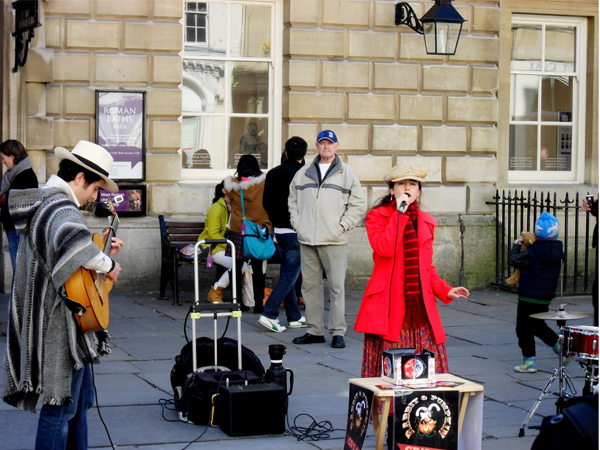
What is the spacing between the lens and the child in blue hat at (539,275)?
7480mm

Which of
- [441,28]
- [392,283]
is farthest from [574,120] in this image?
[392,283]

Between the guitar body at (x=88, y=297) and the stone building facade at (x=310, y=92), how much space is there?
6.94m

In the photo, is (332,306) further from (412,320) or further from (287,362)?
(412,320)

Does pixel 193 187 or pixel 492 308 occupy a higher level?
pixel 193 187

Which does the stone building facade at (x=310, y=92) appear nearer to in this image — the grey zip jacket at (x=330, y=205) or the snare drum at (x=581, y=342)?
the grey zip jacket at (x=330, y=205)

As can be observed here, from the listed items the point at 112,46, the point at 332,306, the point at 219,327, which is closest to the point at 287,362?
the point at 332,306

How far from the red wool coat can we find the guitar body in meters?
1.86

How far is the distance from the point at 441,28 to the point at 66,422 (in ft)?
27.5

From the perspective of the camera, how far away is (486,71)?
499 inches

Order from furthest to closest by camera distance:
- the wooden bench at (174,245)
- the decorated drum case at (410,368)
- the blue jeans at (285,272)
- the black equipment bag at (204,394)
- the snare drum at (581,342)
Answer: the wooden bench at (174,245) < the blue jeans at (285,272) < the black equipment bag at (204,394) < the snare drum at (581,342) < the decorated drum case at (410,368)

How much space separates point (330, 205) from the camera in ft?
28.6

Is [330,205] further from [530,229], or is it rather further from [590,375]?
[530,229]

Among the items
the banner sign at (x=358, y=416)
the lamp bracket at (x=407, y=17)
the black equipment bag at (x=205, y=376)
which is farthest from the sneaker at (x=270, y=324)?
the lamp bracket at (x=407, y=17)

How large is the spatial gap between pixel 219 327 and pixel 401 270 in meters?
4.18
